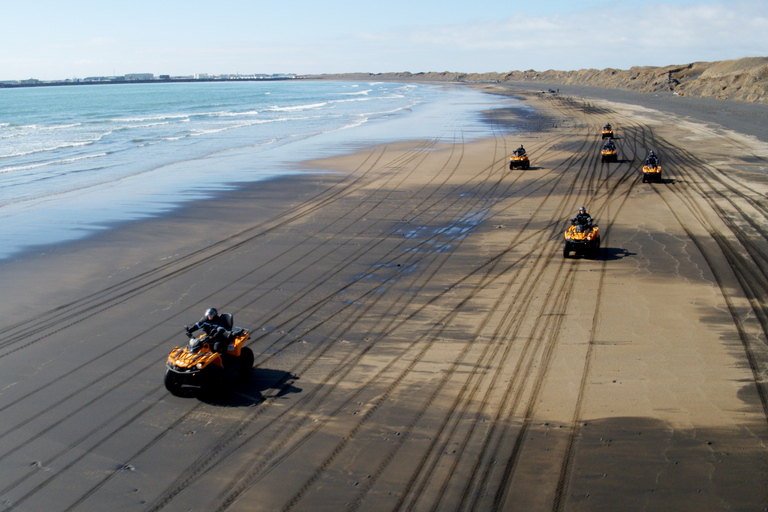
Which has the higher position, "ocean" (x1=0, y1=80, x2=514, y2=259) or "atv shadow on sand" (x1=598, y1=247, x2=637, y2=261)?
"ocean" (x1=0, y1=80, x2=514, y2=259)

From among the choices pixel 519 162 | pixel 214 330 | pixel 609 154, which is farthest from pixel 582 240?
pixel 609 154

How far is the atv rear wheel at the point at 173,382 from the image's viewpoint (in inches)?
396

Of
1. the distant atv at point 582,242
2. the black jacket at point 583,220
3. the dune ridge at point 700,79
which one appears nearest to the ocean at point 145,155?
the distant atv at point 582,242

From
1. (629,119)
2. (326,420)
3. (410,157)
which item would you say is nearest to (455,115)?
(629,119)

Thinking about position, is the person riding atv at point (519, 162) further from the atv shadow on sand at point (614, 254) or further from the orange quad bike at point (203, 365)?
the orange quad bike at point (203, 365)

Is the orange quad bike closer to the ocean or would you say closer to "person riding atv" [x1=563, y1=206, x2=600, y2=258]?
"person riding atv" [x1=563, y1=206, x2=600, y2=258]

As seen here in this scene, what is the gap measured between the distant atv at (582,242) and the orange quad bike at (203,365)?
34.5 ft

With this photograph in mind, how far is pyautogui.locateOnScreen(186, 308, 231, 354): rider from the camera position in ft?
33.9

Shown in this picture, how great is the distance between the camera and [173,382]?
1012cm

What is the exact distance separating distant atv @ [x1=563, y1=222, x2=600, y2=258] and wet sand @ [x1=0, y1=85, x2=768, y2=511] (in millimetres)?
467

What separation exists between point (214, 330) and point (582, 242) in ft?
36.7

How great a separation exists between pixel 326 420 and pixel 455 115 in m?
63.6

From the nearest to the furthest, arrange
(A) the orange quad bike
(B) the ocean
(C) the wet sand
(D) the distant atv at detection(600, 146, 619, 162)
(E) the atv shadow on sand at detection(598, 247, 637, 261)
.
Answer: (C) the wet sand, (A) the orange quad bike, (E) the atv shadow on sand at detection(598, 247, 637, 261), (B) the ocean, (D) the distant atv at detection(600, 146, 619, 162)

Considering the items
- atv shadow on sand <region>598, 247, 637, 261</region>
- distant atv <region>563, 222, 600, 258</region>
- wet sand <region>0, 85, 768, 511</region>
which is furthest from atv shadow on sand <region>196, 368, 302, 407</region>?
atv shadow on sand <region>598, 247, 637, 261</region>
